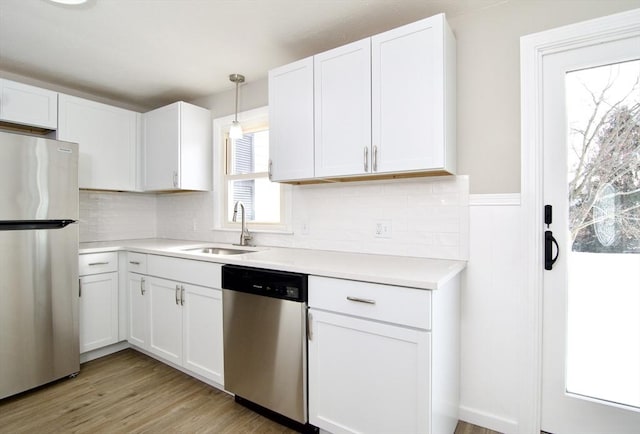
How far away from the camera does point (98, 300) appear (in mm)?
2777

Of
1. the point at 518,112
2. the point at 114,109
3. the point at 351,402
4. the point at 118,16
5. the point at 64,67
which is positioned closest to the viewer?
the point at 351,402

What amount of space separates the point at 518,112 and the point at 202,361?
99.5 inches

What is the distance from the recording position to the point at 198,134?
3217 mm

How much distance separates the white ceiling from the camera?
1.89 m

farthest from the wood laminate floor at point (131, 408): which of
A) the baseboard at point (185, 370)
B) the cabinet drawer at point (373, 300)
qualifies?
the cabinet drawer at point (373, 300)

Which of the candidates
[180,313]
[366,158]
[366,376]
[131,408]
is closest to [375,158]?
[366,158]

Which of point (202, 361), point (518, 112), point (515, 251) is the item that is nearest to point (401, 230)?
point (515, 251)

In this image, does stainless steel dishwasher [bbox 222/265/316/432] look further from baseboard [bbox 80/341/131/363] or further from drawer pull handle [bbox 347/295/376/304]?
baseboard [bbox 80/341/131/363]

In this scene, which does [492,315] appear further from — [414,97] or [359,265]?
[414,97]

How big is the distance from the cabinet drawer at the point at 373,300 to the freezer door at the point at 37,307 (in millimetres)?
1951

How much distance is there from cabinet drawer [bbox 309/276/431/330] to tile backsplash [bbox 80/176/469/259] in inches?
25.8

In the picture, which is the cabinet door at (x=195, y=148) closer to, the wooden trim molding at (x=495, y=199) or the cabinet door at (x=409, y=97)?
the cabinet door at (x=409, y=97)

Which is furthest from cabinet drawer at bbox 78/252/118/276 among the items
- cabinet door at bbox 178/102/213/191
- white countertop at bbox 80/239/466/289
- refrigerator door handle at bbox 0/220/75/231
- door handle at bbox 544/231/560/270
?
door handle at bbox 544/231/560/270

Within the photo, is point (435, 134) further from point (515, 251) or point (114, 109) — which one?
point (114, 109)
